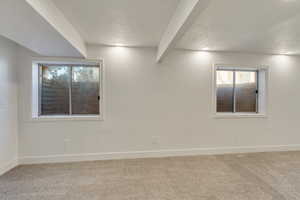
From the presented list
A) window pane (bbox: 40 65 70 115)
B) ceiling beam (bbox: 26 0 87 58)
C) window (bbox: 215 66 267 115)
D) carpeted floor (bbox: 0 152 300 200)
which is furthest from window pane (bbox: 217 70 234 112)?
window pane (bbox: 40 65 70 115)

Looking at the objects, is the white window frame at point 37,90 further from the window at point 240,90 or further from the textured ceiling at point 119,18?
the window at point 240,90

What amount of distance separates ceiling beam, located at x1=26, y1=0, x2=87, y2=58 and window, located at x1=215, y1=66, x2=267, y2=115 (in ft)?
9.92

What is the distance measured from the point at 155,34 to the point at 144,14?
0.64m

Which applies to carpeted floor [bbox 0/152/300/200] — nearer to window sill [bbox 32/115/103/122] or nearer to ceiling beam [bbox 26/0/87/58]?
window sill [bbox 32/115/103/122]

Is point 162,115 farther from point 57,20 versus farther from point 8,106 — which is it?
point 8,106

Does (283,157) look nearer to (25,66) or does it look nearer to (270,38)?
(270,38)

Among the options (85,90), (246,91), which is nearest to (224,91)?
(246,91)

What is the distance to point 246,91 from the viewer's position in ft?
12.3

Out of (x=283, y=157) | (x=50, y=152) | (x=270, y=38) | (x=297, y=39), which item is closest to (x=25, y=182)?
(x=50, y=152)

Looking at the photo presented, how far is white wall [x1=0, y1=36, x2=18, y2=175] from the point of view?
2.47 metres

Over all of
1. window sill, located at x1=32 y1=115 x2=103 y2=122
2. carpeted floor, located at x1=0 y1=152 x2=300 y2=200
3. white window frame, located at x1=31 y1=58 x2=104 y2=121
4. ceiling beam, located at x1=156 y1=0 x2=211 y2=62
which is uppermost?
ceiling beam, located at x1=156 y1=0 x2=211 y2=62

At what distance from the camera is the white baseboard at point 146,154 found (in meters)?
2.94

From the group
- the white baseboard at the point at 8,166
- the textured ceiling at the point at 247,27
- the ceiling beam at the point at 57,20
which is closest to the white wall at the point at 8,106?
the white baseboard at the point at 8,166

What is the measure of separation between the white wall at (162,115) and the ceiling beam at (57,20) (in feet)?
2.09
